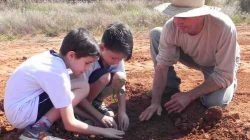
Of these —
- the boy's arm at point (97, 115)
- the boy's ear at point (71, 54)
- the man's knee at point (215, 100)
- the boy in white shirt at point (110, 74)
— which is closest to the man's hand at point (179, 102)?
the man's knee at point (215, 100)

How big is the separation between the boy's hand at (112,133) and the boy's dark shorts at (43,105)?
0.40 metres

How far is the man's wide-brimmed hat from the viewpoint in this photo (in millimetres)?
3094

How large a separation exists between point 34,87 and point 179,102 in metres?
1.20

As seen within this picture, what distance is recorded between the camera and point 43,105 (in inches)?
114

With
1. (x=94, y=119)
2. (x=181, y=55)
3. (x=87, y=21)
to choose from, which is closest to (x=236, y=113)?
(x=181, y=55)

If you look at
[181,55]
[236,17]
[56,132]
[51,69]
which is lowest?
[236,17]

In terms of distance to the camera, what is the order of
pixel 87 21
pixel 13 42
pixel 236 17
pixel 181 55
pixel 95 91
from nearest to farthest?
pixel 95 91
pixel 181 55
pixel 13 42
pixel 87 21
pixel 236 17

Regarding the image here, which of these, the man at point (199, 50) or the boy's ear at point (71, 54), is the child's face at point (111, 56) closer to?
the boy's ear at point (71, 54)

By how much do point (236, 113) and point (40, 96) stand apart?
1.56 metres

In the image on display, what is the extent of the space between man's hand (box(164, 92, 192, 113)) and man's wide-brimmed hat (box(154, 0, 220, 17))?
0.66 m

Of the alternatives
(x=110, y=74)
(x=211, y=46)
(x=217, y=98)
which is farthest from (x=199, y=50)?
(x=110, y=74)

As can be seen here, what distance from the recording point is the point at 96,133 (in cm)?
292

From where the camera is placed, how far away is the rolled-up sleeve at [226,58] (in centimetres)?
328

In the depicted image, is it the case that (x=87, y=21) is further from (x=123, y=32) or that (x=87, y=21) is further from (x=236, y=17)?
(x=123, y=32)
